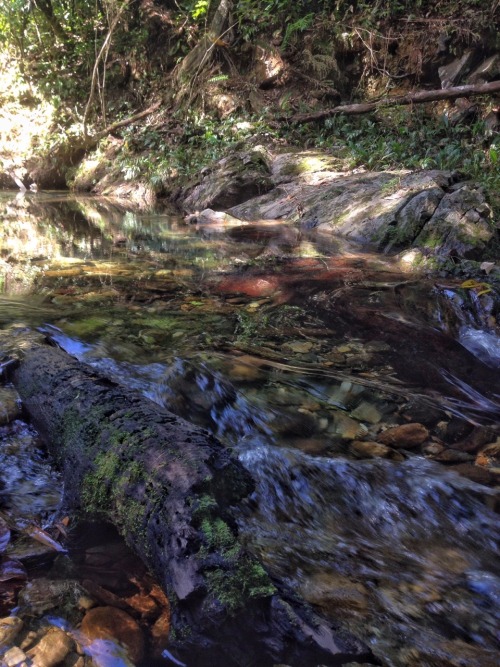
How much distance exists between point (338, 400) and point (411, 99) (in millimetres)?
9789

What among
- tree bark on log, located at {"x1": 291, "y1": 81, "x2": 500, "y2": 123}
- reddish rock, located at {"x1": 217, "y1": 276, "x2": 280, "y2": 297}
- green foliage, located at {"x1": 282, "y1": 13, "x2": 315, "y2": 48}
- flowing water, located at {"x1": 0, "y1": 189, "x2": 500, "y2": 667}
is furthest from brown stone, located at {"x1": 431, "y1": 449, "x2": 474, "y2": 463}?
green foliage, located at {"x1": 282, "y1": 13, "x2": 315, "y2": 48}

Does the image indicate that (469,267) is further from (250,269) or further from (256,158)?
(256,158)

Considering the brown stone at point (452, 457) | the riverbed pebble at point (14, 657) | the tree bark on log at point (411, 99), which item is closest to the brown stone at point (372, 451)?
the brown stone at point (452, 457)

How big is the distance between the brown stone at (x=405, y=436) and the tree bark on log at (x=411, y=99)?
8728 millimetres

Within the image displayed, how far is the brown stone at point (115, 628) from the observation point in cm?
130

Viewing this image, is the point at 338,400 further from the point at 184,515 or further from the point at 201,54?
the point at 201,54

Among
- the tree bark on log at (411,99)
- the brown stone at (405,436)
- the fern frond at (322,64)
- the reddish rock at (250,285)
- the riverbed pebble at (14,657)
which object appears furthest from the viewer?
the fern frond at (322,64)

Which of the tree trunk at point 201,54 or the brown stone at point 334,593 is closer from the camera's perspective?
the brown stone at point 334,593

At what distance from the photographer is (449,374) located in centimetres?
332

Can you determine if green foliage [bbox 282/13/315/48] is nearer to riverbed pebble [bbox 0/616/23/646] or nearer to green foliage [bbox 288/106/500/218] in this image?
green foliage [bbox 288/106/500/218]

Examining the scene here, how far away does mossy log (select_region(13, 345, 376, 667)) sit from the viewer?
1225 millimetres

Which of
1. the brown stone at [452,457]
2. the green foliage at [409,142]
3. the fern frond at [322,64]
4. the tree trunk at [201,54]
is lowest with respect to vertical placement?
the brown stone at [452,457]

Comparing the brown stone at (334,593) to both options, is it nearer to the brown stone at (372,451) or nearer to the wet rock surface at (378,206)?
the brown stone at (372,451)

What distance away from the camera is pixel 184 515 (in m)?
1.39
